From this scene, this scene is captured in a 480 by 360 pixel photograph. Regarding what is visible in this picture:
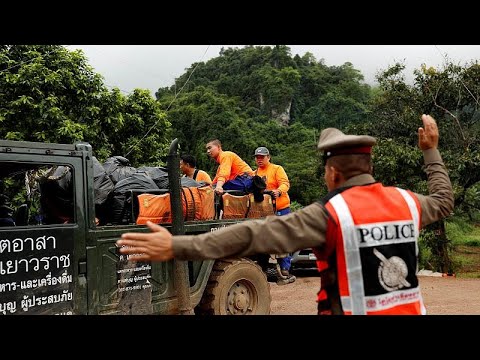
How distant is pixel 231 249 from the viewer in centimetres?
203

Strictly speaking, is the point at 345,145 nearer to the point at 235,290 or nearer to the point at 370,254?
the point at 370,254

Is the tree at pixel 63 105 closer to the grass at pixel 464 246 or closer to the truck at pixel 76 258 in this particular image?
the truck at pixel 76 258

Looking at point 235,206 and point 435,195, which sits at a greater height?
point 235,206

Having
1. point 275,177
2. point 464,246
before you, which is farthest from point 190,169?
point 464,246

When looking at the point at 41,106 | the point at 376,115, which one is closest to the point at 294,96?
the point at 376,115

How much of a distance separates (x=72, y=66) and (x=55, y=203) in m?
9.20

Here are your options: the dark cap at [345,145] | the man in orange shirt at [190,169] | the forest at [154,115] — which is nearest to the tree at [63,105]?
the forest at [154,115]

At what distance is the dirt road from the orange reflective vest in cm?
572

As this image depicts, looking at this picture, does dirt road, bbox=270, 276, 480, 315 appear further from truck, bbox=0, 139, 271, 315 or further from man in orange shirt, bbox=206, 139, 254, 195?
truck, bbox=0, 139, 271, 315

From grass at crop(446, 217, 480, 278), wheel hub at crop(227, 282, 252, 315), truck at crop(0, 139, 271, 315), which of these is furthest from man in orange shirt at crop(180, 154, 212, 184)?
grass at crop(446, 217, 480, 278)

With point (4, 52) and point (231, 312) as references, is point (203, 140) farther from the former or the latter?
point (231, 312)

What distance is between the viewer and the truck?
4.41 metres

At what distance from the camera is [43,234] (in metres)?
4.55

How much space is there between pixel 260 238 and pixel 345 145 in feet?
1.89
